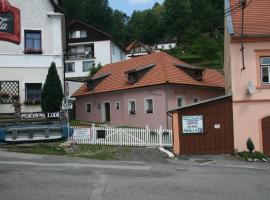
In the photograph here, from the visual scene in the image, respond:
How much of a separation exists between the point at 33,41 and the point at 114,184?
836 inches

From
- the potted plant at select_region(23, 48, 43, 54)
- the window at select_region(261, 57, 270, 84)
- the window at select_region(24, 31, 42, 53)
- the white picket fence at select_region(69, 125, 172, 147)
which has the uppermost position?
the window at select_region(24, 31, 42, 53)

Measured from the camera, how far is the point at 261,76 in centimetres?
2880

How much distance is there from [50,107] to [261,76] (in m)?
12.4

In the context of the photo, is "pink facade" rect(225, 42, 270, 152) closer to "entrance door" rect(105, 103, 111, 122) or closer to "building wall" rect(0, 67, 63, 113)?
"building wall" rect(0, 67, 63, 113)

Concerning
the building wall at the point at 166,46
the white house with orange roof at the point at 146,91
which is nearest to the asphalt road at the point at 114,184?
the white house with orange roof at the point at 146,91

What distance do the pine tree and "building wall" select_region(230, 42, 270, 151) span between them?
10.4 m

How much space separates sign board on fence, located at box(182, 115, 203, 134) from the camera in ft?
93.1

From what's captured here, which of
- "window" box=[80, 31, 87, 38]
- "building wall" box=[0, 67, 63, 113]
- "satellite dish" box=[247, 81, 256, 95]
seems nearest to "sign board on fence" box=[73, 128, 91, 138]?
"building wall" box=[0, 67, 63, 113]

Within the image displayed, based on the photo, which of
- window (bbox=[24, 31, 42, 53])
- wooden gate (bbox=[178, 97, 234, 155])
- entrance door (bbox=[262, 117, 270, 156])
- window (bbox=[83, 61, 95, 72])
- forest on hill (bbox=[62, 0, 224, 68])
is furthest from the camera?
forest on hill (bbox=[62, 0, 224, 68])

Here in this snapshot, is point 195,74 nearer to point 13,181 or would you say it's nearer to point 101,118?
point 101,118

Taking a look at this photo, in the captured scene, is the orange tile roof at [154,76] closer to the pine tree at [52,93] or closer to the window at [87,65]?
the pine tree at [52,93]

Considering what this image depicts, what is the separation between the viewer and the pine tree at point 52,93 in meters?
31.2

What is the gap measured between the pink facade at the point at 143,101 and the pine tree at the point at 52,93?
435 inches

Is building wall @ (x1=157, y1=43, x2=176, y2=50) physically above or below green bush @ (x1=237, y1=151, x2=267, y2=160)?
above
